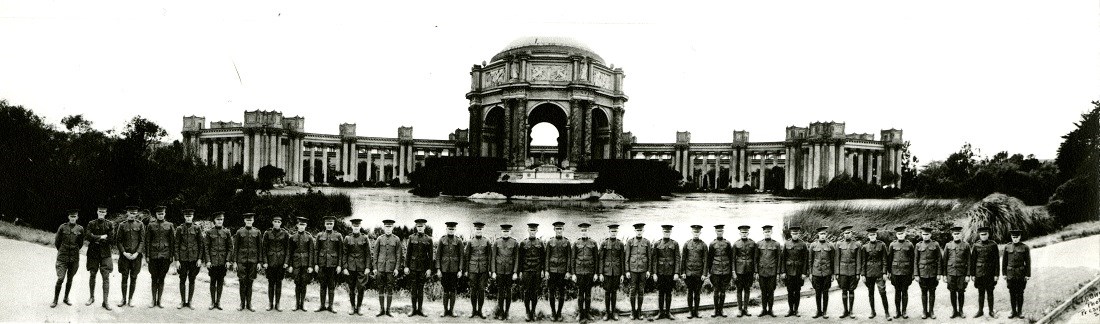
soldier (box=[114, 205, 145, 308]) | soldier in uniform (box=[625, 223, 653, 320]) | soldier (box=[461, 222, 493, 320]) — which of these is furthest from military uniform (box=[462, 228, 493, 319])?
soldier (box=[114, 205, 145, 308])

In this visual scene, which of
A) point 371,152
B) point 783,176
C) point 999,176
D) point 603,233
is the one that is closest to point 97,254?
point 603,233

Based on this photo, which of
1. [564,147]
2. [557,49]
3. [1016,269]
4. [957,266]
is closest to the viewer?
[1016,269]

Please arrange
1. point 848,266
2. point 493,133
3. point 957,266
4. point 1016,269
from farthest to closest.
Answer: point 493,133 → point 848,266 → point 957,266 → point 1016,269

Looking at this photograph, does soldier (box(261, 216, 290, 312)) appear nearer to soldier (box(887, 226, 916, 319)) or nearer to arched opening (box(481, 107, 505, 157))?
soldier (box(887, 226, 916, 319))

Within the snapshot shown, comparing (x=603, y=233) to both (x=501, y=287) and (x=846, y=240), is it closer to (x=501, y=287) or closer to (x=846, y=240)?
(x=501, y=287)

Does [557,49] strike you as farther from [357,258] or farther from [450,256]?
[357,258]

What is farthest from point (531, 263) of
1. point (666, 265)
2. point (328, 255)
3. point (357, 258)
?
point (328, 255)
